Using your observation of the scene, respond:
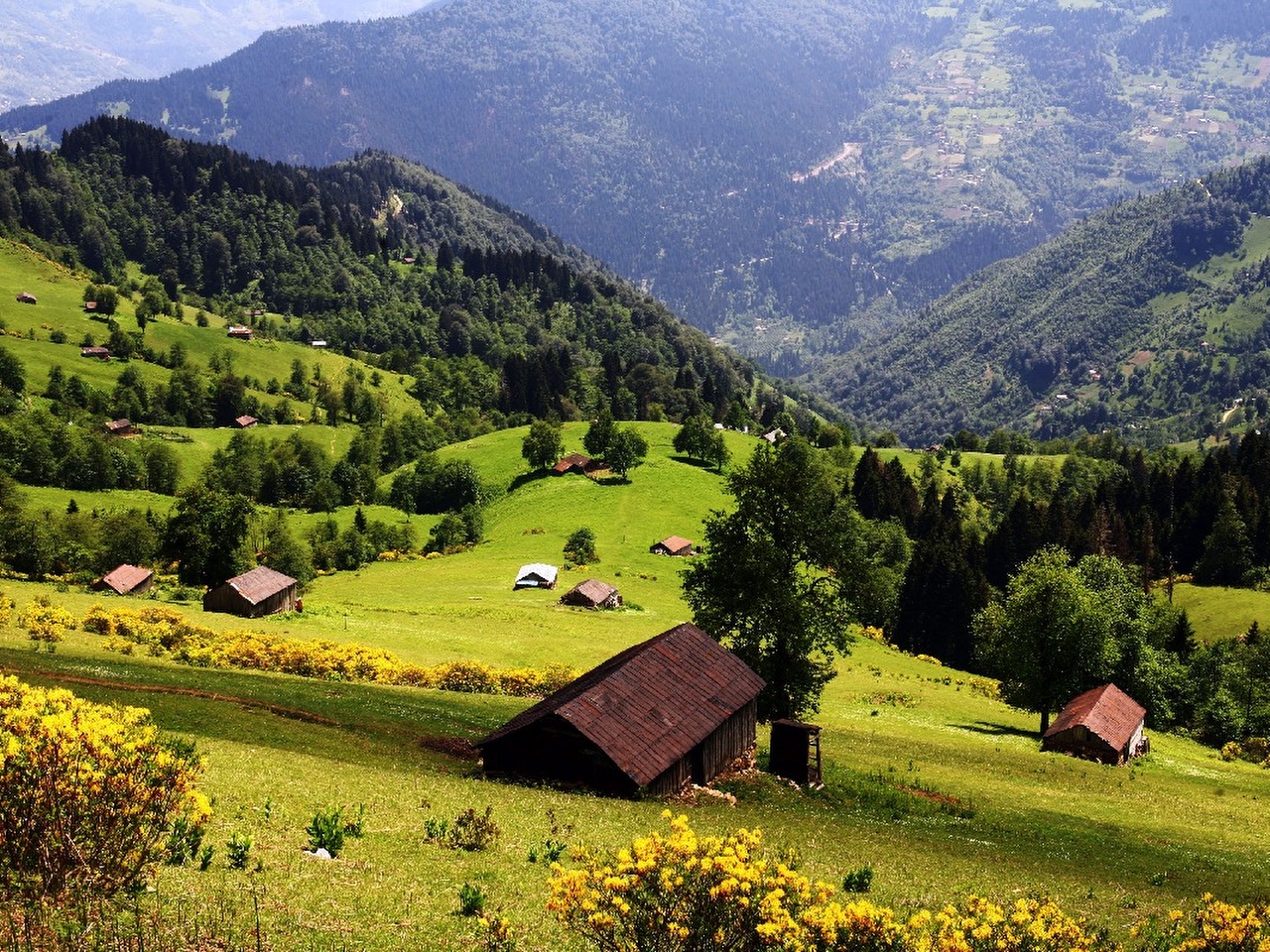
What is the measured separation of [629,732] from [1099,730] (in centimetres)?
4059

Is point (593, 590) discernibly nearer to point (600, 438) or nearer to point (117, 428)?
point (600, 438)

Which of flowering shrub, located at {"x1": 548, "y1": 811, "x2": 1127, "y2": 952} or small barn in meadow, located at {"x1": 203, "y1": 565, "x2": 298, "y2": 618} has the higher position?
flowering shrub, located at {"x1": 548, "y1": 811, "x2": 1127, "y2": 952}

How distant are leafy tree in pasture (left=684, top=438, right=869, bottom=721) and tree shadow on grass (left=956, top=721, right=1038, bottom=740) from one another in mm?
20304

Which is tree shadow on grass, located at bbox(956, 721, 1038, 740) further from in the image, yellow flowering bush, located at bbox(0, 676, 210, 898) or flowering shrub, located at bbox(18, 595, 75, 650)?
yellow flowering bush, located at bbox(0, 676, 210, 898)

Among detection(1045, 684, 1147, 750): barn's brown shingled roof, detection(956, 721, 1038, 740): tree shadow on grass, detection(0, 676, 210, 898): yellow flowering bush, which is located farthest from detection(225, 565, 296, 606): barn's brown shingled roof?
detection(0, 676, 210, 898): yellow flowering bush

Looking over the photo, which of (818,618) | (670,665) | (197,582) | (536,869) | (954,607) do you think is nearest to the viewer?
(536,869)

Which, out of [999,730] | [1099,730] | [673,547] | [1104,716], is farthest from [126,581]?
[1104,716]

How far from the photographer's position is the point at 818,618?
192ft

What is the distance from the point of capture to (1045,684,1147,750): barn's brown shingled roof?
224ft

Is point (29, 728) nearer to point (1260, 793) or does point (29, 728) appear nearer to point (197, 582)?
point (1260, 793)

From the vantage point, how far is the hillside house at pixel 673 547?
151 metres

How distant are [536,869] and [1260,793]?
50.4 metres

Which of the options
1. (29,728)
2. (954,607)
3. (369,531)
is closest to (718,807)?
(29,728)

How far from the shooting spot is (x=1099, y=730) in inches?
2677
